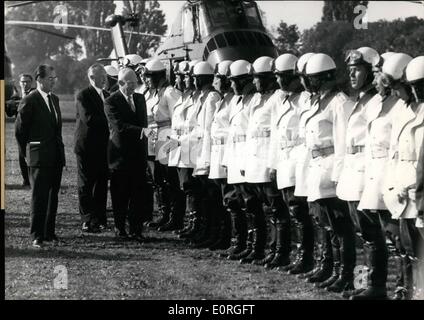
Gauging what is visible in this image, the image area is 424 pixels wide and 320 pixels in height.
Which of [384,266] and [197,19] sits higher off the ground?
[197,19]

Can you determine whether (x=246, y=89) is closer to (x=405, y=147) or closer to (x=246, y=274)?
(x=246, y=274)

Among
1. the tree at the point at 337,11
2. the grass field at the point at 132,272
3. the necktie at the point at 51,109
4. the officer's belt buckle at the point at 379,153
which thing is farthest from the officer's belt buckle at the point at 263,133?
the tree at the point at 337,11

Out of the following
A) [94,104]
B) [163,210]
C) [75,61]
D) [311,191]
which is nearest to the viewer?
[311,191]

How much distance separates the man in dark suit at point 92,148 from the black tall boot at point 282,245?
3659 millimetres

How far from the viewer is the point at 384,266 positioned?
7.14 meters

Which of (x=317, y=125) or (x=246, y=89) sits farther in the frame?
(x=246, y=89)

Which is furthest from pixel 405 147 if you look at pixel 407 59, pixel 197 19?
pixel 197 19

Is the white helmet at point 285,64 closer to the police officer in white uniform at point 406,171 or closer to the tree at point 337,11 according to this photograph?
the police officer in white uniform at point 406,171

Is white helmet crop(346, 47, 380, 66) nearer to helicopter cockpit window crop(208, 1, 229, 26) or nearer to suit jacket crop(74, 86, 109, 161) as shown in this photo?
suit jacket crop(74, 86, 109, 161)

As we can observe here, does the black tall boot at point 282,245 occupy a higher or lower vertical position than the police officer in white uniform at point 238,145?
lower

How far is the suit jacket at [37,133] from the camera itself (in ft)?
32.8

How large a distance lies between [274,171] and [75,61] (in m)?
54.0

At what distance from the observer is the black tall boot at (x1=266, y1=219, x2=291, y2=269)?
344 inches

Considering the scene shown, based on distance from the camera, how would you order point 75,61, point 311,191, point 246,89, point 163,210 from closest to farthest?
point 311,191 → point 246,89 → point 163,210 → point 75,61
